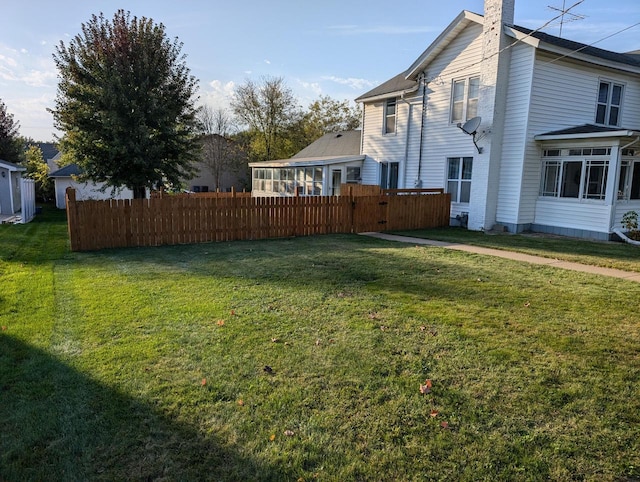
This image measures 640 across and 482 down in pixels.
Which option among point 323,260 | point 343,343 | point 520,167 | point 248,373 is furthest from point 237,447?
point 520,167

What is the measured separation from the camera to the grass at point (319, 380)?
8.91 feet

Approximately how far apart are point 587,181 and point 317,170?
1270 cm

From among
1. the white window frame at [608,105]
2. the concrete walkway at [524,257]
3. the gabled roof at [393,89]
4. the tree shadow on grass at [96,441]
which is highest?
the gabled roof at [393,89]

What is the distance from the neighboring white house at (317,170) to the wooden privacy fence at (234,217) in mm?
6980

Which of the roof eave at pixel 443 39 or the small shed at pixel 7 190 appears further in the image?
the small shed at pixel 7 190

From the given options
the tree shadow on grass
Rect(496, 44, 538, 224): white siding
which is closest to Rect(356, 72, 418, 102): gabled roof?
Rect(496, 44, 538, 224): white siding

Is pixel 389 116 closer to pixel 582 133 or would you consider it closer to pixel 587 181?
pixel 582 133

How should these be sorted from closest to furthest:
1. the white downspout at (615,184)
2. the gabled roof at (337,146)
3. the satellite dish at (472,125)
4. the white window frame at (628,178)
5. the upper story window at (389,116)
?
the white downspout at (615,184) → the white window frame at (628,178) → the satellite dish at (472,125) → the upper story window at (389,116) → the gabled roof at (337,146)

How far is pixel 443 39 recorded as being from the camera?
1650 cm

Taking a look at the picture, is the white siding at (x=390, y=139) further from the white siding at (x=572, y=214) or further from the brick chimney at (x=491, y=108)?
the white siding at (x=572, y=214)

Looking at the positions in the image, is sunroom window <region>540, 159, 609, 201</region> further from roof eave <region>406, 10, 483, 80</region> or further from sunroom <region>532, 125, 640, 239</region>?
roof eave <region>406, 10, 483, 80</region>

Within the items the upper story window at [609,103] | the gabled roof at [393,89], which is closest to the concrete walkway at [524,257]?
the gabled roof at [393,89]

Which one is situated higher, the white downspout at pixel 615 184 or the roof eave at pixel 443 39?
the roof eave at pixel 443 39

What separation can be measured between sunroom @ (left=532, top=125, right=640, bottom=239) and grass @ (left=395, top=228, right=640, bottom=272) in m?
1.06
